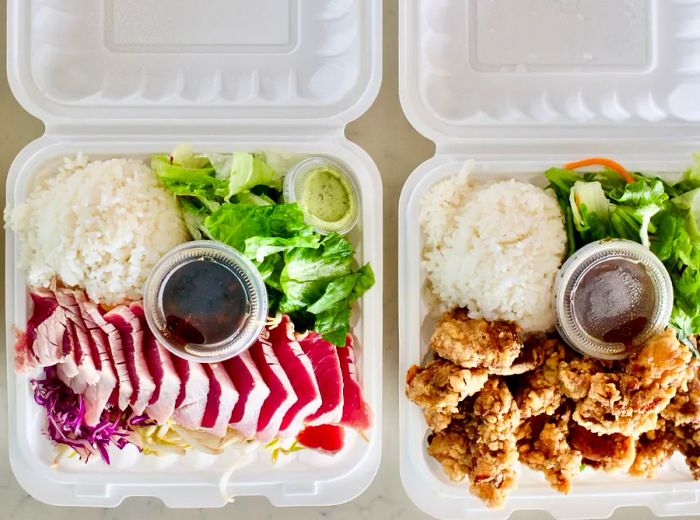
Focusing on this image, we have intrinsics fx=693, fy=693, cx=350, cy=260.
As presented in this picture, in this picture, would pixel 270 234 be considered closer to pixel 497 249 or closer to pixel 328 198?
pixel 328 198

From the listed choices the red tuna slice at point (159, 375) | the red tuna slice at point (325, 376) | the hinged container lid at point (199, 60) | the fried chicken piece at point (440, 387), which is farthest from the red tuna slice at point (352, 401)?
the hinged container lid at point (199, 60)

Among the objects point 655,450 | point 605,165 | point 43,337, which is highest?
point 605,165

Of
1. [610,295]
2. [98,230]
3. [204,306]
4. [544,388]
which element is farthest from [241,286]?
[610,295]

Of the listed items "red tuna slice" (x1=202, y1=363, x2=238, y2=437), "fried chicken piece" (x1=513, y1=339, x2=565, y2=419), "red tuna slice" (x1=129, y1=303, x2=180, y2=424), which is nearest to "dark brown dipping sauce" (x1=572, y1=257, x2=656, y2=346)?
"fried chicken piece" (x1=513, y1=339, x2=565, y2=419)

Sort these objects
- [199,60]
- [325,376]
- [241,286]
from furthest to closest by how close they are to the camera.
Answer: [199,60], [325,376], [241,286]

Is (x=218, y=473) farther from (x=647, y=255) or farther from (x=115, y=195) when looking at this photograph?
(x=647, y=255)

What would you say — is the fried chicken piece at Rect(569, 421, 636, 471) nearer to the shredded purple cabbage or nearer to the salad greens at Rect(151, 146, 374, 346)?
the salad greens at Rect(151, 146, 374, 346)
